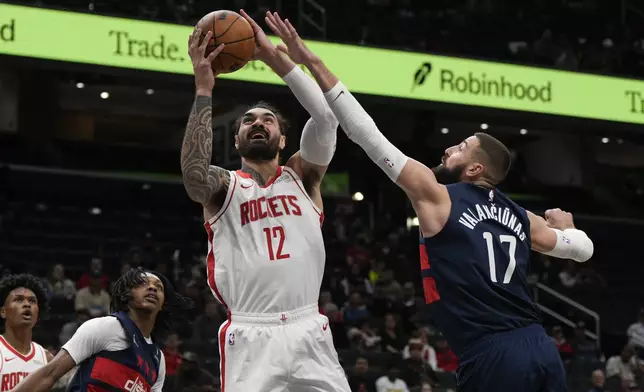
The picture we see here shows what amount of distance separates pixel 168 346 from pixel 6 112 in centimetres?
1193

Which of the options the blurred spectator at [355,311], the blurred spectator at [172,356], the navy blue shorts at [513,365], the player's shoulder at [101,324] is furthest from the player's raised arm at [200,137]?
the blurred spectator at [355,311]

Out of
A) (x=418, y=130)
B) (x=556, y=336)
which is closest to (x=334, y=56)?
(x=556, y=336)

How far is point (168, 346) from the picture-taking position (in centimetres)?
1245

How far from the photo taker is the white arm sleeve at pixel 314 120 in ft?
17.0

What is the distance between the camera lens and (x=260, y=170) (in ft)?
17.3

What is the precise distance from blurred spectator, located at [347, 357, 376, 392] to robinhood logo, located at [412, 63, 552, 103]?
5555 millimetres

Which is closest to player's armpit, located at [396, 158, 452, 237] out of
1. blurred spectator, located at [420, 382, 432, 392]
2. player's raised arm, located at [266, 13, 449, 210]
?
player's raised arm, located at [266, 13, 449, 210]

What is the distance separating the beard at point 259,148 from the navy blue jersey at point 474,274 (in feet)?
2.81

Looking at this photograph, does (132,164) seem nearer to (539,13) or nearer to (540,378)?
(539,13)

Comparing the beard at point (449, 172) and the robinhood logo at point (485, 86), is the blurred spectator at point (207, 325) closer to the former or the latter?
the robinhood logo at point (485, 86)

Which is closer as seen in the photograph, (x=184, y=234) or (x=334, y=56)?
(x=334, y=56)

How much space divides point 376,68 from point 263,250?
1222cm

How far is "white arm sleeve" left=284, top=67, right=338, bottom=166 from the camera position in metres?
5.18

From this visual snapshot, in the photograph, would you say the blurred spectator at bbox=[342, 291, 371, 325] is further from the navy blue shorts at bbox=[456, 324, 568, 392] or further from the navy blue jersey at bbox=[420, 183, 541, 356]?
the navy blue shorts at bbox=[456, 324, 568, 392]
